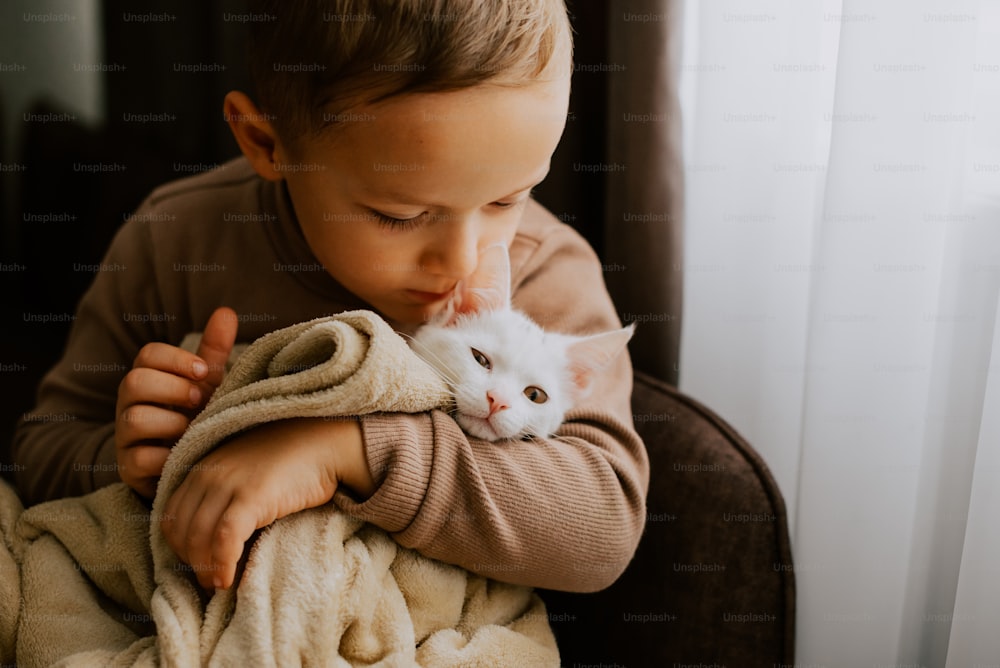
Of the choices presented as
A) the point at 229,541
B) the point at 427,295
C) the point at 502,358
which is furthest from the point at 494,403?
the point at 229,541

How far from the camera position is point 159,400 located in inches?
35.9

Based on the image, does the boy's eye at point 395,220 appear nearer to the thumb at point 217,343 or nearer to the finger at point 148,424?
the thumb at point 217,343

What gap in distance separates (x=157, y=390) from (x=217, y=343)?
0.09 metres

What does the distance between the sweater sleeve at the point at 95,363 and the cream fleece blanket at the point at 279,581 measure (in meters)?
0.20

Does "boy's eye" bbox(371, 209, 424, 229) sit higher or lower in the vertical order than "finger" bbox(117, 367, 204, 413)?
higher

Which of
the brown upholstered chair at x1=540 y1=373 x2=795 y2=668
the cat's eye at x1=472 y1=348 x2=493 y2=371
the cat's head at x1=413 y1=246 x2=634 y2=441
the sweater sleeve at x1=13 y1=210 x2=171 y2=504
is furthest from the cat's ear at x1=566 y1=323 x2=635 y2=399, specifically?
the sweater sleeve at x1=13 y1=210 x2=171 y2=504

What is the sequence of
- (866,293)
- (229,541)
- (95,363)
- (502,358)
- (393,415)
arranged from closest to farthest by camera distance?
(229,541)
(393,415)
(502,358)
(866,293)
(95,363)

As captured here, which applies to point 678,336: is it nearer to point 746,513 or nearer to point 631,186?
point 631,186

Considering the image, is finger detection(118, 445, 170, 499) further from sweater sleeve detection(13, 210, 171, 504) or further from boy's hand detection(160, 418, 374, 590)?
sweater sleeve detection(13, 210, 171, 504)

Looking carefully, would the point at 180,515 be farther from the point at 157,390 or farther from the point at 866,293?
the point at 866,293

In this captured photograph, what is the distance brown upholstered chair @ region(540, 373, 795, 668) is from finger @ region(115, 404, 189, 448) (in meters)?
0.62

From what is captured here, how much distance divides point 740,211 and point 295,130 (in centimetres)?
70

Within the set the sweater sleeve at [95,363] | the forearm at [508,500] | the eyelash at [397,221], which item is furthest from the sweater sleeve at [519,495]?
the sweater sleeve at [95,363]

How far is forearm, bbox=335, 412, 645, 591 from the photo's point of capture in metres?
0.84
